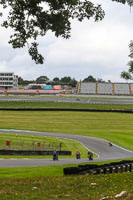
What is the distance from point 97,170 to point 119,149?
24.4 m

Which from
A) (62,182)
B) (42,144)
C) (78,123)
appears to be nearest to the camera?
(62,182)

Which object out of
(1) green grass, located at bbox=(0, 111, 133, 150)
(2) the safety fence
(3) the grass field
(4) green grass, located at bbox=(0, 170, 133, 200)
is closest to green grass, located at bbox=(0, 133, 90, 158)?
(1) green grass, located at bbox=(0, 111, 133, 150)

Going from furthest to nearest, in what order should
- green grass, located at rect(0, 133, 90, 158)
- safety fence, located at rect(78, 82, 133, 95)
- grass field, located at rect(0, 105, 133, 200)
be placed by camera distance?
1. safety fence, located at rect(78, 82, 133, 95)
2. green grass, located at rect(0, 133, 90, 158)
3. grass field, located at rect(0, 105, 133, 200)

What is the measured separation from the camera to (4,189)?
48.9 feet

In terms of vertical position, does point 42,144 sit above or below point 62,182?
below

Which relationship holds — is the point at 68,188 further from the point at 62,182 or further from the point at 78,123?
the point at 78,123

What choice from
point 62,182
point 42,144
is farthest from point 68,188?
point 42,144

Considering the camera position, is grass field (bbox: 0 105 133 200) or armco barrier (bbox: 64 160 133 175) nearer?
grass field (bbox: 0 105 133 200)

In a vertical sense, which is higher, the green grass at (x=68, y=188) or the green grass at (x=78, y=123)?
the green grass at (x=68, y=188)

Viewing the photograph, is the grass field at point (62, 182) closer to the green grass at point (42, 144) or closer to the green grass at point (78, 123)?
the green grass at point (78, 123)

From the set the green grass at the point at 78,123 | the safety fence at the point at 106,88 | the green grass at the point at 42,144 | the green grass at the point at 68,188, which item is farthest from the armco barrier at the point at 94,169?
the safety fence at the point at 106,88

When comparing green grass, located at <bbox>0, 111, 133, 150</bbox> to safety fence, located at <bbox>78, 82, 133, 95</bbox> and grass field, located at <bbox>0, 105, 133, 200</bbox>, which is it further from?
safety fence, located at <bbox>78, 82, 133, 95</bbox>

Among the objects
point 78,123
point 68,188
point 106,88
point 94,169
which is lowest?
point 78,123

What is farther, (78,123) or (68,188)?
(78,123)
